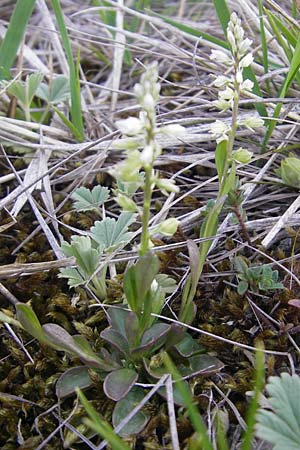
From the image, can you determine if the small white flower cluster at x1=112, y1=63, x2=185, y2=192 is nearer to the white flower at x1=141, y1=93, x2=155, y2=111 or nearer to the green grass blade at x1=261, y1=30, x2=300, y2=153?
the white flower at x1=141, y1=93, x2=155, y2=111

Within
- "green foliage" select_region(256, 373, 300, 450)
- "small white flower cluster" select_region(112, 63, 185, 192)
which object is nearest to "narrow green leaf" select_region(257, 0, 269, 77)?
"small white flower cluster" select_region(112, 63, 185, 192)

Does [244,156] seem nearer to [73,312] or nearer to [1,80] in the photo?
[73,312]

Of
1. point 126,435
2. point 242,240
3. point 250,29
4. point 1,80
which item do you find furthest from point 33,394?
point 250,29

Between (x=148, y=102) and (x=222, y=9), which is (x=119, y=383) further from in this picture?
(x=222, y=9)

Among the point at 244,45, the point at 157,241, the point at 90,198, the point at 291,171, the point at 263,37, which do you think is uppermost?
the point at 244,45

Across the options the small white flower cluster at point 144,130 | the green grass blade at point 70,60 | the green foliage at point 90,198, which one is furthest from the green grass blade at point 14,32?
the small white flower cluster at point 144,130

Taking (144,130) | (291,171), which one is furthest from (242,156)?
(291,171)
